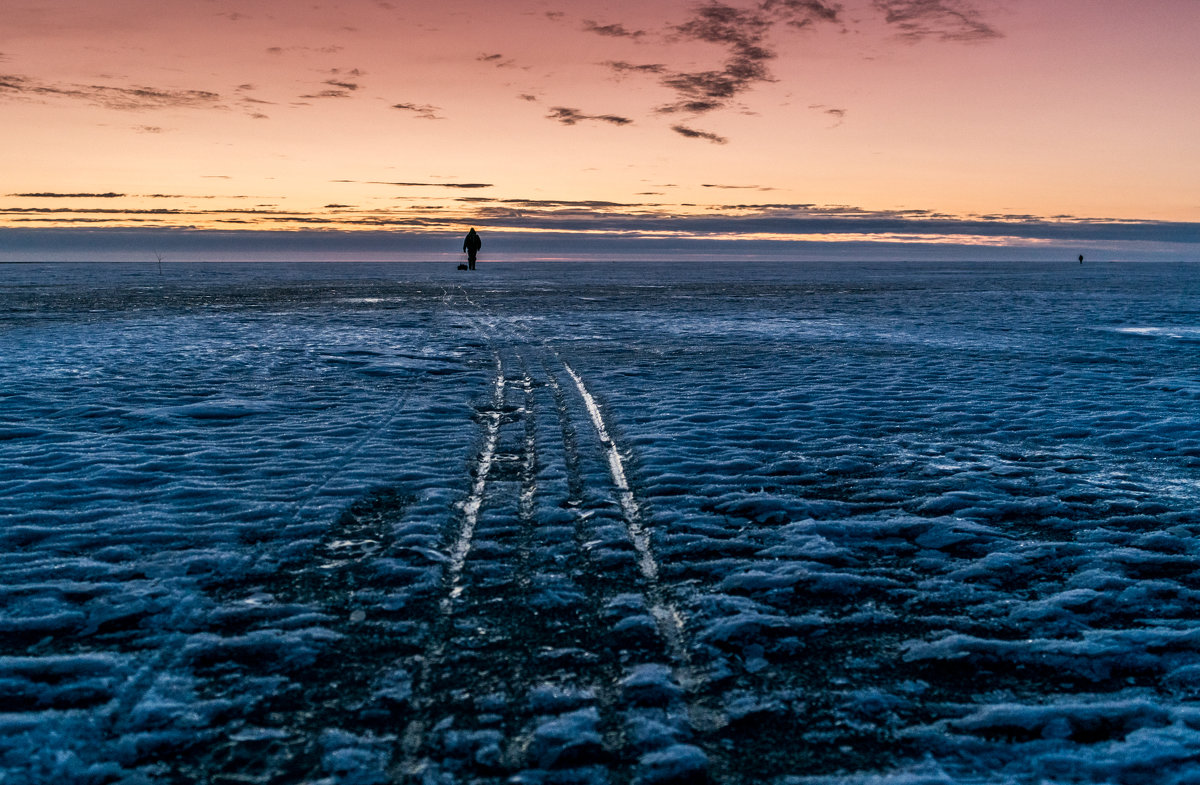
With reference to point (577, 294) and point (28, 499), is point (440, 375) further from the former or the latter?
point (577, 294)

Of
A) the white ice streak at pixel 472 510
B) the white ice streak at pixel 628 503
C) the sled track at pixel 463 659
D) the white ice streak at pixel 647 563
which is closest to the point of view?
the sled track at pixel 463 659

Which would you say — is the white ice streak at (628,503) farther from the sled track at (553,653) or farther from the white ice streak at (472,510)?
the white ice streak at (472,510)

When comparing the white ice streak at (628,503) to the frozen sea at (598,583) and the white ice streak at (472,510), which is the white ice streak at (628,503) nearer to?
the frozen sea at (598,583)

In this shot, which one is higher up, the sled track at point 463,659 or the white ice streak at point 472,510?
the white ice streak at point 472,510

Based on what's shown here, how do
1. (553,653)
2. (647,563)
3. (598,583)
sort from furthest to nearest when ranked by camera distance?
(647,563) → (598,583) → (553,653)

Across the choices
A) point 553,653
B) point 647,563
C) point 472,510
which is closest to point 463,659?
point 553,653

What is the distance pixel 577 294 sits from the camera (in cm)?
3859

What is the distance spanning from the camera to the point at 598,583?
5172 millimetres

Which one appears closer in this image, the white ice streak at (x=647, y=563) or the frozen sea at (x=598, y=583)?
the frozen sea at (x=598, y=583)

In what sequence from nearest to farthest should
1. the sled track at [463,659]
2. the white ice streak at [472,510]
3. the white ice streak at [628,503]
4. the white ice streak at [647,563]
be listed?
1. the sled track at [463,659]
2. the white ice streak at [647,563]
3. the white ice streak at [472,510]
4. the white ice streak at [628,503]

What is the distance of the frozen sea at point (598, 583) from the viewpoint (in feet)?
11.5

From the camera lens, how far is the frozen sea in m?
3.52

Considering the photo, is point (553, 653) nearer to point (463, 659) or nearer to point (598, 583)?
point (463, 659)

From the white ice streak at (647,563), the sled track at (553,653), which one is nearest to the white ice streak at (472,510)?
the sled track at (553,653)
